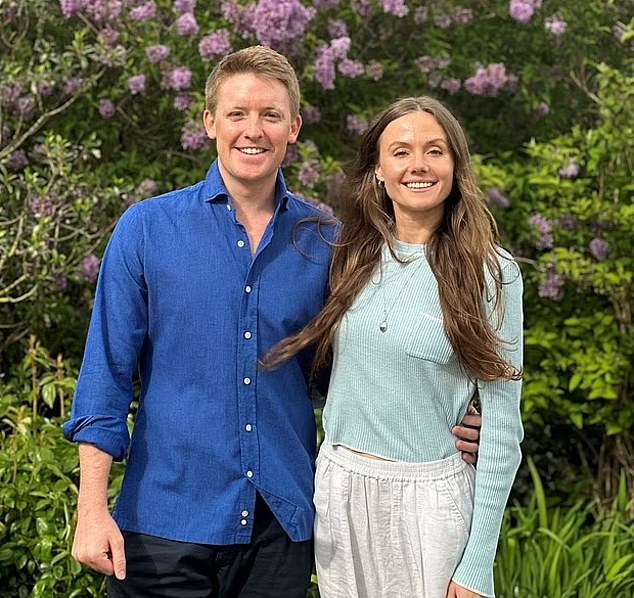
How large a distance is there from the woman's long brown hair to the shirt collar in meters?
0.16

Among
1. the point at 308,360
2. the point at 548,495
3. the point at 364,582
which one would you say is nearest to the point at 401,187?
the point at 308,360

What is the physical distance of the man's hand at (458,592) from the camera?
97.3 inches

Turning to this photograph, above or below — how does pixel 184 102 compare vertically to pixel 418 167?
above

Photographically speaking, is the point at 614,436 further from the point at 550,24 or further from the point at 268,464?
the point at 268,464

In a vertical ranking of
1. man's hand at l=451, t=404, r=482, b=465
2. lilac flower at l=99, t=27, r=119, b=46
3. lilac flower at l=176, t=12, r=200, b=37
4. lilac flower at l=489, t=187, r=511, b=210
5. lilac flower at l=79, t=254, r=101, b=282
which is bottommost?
man's hand at l=451, t=404, r=482, b=465

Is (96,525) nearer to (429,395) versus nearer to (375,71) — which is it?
(429,395)

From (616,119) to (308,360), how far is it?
7.57ft

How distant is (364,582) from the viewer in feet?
8.38

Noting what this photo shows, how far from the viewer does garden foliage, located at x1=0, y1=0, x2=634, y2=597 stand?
4379 millimetres

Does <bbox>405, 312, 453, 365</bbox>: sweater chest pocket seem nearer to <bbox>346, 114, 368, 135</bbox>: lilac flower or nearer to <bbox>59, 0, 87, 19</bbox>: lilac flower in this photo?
<bbox>346, 114, 368, 135</bbox>: lilac flower

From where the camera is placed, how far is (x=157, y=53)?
4488mm

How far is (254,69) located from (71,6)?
2198 mm

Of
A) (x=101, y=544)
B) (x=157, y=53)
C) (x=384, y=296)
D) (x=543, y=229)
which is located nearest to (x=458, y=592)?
(x=384, y=296)

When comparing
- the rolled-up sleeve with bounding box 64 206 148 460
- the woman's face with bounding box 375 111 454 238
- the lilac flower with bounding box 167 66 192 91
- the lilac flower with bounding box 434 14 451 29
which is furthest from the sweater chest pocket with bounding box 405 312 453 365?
the lilac flower with bounding box 434 14 451 29
